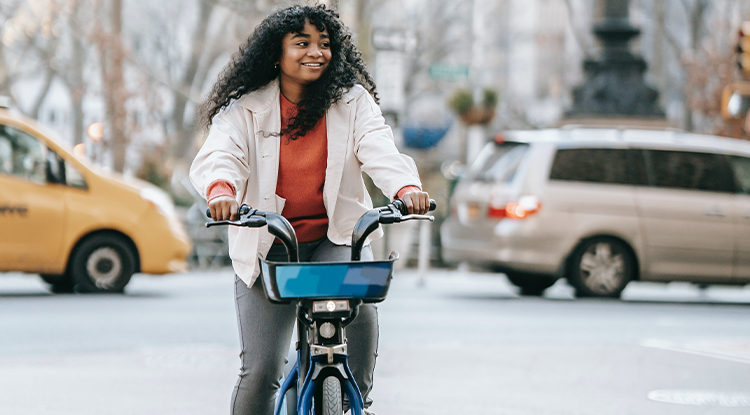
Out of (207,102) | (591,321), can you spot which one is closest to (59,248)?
(591,321)

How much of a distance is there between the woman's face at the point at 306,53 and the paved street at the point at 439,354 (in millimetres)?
2576

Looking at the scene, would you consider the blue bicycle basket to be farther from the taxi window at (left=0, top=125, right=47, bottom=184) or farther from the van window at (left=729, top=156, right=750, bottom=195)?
the van window at (left=729, top=156, right=750, bottom=195)

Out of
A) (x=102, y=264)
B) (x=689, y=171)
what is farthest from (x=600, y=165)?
(x=102, y=264)

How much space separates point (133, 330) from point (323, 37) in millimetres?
5499

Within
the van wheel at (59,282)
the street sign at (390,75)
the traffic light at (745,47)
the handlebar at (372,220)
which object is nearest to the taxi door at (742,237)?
the traffic light at (745,47)

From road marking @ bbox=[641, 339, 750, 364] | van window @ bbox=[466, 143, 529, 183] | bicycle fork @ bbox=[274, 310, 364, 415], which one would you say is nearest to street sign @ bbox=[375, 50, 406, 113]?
van window @ bbox=[466, 143, 529, 183]

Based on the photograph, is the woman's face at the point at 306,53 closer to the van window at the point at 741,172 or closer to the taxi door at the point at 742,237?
the taxi door at the point at 742,237

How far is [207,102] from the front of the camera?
3748 mm

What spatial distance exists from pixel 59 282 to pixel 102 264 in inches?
28.4

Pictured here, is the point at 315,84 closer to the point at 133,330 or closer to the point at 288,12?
the point at 288,12

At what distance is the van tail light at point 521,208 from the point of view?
1155 centimetres

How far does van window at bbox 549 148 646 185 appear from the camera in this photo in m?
11.8

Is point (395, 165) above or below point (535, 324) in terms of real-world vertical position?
above

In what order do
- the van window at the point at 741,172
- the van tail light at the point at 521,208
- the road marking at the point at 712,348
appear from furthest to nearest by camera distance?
the van window at the point at 741,172 → the van tail light at the point at 521,208 → the road marking at the point at 712,348
